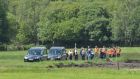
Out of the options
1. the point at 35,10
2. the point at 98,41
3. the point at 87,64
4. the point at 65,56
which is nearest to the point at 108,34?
the point at 98,41

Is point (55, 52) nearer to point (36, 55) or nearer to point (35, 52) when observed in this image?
point (35, 52)

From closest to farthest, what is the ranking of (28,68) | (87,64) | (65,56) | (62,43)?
(28,68)
(87,64)
(65,56)
(62,43)

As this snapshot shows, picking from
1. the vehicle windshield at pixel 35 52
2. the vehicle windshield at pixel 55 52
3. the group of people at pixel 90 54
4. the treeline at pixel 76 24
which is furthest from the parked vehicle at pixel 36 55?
the treeline at pixel 76 24

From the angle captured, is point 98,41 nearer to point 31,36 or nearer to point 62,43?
point 62,43

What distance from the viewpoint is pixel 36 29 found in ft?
544

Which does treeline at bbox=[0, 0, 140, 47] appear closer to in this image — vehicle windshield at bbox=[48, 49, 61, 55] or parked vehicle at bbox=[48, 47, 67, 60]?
vehicle windshield at bbox=[48, 49, 61, 55]

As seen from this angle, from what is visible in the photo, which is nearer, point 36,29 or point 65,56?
point 65,56

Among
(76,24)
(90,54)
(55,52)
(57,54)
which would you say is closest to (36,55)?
(57,54)

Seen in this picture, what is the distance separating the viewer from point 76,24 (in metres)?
162

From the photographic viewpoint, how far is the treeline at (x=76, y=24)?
6181 inches

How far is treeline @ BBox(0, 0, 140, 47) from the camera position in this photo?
157000mm

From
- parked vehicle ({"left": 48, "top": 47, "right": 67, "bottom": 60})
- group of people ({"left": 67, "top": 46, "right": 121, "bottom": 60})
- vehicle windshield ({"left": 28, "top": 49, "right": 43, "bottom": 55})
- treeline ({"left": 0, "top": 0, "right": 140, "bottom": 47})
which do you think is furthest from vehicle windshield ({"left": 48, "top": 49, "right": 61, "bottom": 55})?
treeline ({"left": 0, "top": 0, "right": 140, "bottom": 47})

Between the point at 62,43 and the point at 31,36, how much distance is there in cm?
1182

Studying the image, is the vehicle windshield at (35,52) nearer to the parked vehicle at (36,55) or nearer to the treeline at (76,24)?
the parked vehicle at (36,55)
